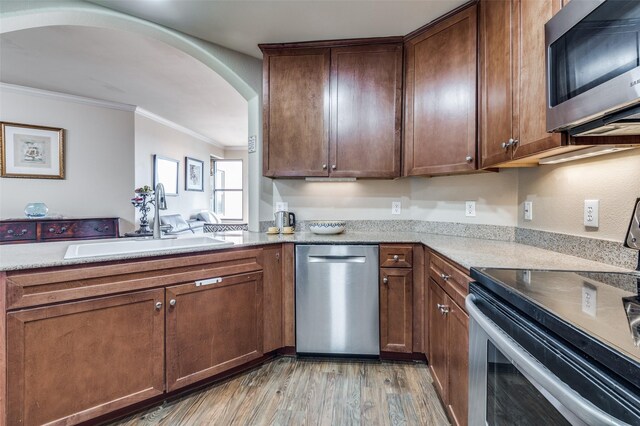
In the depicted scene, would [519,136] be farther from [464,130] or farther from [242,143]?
[242,143]

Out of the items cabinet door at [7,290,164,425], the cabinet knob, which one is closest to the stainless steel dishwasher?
the cabinet knob

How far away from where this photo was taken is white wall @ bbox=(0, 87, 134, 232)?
3711 mm

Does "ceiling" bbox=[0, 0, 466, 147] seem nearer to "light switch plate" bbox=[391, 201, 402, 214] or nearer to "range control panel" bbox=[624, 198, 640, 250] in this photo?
"light switch plate" bbox=[391, 201, 402, 214]

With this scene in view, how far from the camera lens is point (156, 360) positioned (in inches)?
63.6

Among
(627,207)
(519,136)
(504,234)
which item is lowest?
(504,234)

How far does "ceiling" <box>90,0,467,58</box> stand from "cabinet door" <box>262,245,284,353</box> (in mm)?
1551

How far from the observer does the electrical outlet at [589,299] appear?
0.71 m

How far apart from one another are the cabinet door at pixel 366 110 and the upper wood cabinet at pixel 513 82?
2.14 feet

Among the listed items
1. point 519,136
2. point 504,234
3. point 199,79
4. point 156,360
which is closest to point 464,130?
point 519,136

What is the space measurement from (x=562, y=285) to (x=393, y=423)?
1.13m

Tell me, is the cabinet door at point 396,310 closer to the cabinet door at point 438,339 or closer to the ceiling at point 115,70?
the cabinet door at point 438,339

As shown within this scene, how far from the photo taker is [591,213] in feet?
4.39

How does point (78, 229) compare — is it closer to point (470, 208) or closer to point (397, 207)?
Result: point (397, 207)

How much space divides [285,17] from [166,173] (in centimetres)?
428
